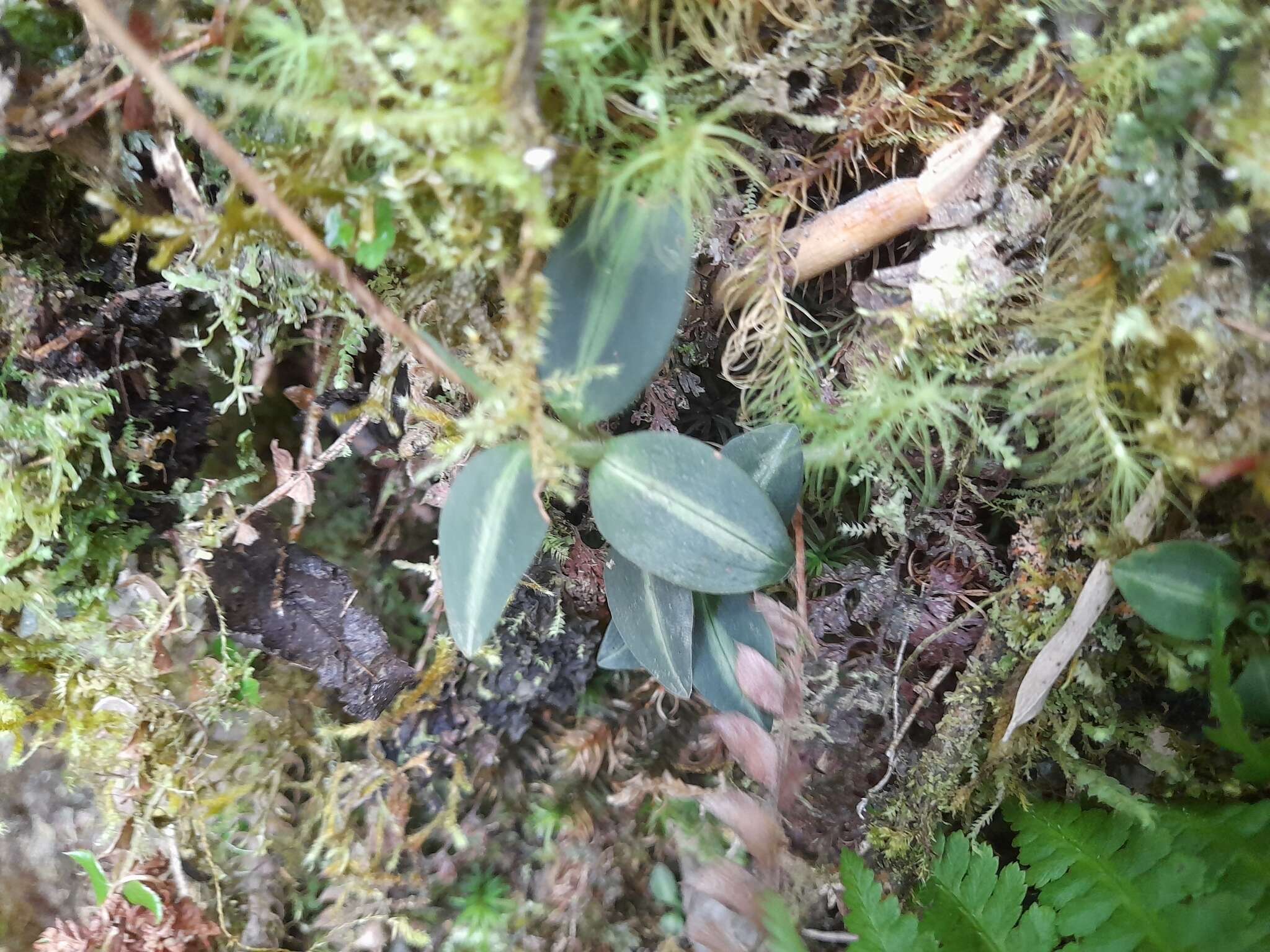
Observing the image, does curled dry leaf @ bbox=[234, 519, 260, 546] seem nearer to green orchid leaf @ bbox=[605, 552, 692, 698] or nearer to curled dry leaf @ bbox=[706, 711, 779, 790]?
green orchid leaf @ bbox=[605, 552, 692, 698]

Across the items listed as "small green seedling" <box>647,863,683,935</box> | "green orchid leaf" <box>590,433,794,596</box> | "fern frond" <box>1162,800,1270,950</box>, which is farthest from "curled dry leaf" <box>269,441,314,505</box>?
"fern frond" <box>1162,800,1270,950</box>

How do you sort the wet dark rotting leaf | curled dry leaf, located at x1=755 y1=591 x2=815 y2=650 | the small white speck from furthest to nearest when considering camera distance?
the wet dark rotting leaf
curled dry leaf, located at x1=755 y1=591 x2=815 y2=650
the small white speck

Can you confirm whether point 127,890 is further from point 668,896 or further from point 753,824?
point 753,824

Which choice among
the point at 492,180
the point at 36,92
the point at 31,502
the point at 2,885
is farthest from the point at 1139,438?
the point at 2,885

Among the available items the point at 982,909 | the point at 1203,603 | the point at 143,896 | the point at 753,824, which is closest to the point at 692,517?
the point at 753,824

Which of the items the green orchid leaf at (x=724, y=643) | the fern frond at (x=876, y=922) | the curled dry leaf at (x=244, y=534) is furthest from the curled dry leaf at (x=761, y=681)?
the curled dry leaf at (x=244, y=534)

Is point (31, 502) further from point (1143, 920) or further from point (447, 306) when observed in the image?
point (1143, 920)

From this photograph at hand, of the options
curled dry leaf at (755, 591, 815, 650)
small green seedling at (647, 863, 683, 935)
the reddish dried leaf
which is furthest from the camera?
small green seedling at (647, 863, 683, 935)

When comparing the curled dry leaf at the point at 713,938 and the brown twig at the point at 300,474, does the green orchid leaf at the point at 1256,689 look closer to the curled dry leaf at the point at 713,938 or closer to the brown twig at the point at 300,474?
the curled dry leaf at the point at 713,938
